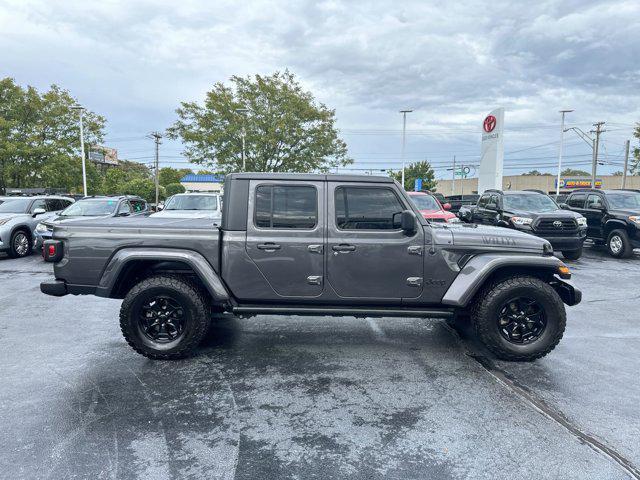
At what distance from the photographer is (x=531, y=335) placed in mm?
4207

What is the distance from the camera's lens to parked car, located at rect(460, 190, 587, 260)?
10281mm

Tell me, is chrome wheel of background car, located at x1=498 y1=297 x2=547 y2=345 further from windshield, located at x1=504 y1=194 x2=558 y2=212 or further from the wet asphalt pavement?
windshield, located at x1=504 y1=194 x2=558 y2=212

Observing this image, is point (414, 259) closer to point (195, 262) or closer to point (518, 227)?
point (195, 262)

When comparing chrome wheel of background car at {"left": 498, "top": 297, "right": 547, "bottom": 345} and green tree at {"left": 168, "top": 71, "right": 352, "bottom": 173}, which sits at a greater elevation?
green tree at {"left": 168, "top": 71, "right": 352, "bottom": 173}

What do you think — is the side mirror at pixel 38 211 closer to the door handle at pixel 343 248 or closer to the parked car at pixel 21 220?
the parked car at pixel 21 220

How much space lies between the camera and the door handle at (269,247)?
4070mm

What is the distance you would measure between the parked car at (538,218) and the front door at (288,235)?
822 cm

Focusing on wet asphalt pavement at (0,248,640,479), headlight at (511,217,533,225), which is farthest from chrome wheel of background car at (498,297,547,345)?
headlight at (511,217,533,225)

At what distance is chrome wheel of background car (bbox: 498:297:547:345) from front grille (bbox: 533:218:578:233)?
7.01m

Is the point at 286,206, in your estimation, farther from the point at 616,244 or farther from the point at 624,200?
the point at 624,200

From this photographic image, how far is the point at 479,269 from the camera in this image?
4.05m

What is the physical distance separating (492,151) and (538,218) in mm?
15504

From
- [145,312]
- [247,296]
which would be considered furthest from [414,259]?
[145,312]

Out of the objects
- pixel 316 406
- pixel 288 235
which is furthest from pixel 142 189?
pixel 316 406
